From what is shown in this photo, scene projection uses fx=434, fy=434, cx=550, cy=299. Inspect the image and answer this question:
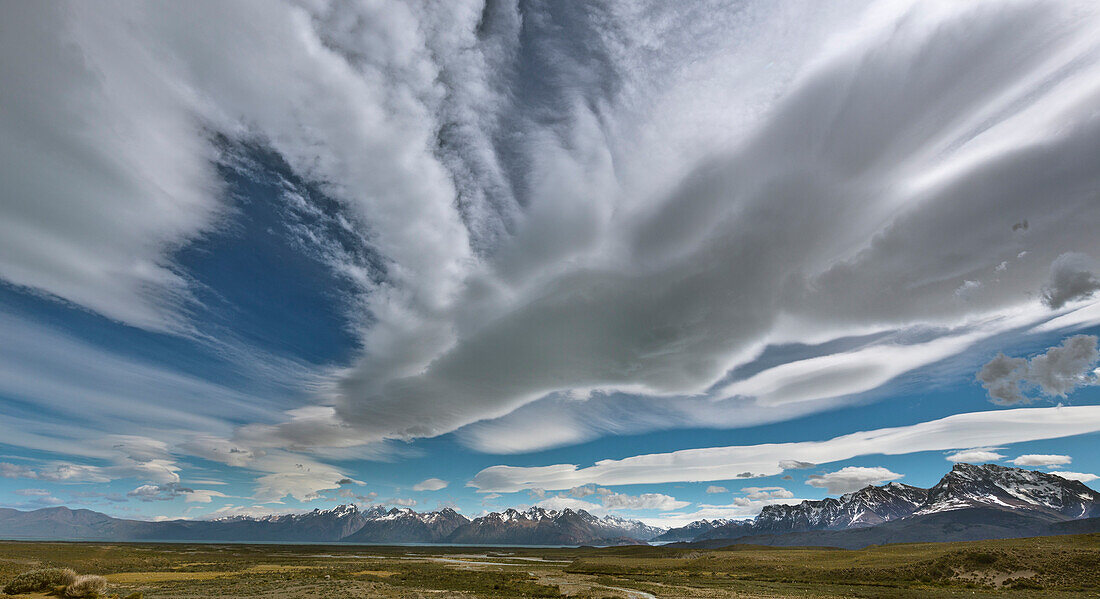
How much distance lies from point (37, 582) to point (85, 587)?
154 inches

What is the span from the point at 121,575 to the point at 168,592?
3301 centimetres

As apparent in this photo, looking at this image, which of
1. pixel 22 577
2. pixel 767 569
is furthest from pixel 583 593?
pixel 767 569

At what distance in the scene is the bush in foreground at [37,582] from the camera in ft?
86.5

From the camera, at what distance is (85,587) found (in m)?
26.1

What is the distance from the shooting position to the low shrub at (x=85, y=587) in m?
25.6

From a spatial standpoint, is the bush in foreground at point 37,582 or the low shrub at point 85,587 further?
the bush in foreground at point 37,582

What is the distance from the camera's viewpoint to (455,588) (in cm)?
6819

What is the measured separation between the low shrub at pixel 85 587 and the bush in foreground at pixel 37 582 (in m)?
0.71

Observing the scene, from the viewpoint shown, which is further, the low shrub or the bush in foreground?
the bush in foreground

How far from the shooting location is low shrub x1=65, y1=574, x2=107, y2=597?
25603 millimetres

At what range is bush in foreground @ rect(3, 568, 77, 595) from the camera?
1038 inches

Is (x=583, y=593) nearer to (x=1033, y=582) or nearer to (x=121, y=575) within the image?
(x=1033, y=582)

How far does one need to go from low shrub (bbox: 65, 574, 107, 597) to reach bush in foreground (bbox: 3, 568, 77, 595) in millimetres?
713

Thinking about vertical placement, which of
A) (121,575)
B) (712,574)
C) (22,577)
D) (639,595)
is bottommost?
(712,574)
